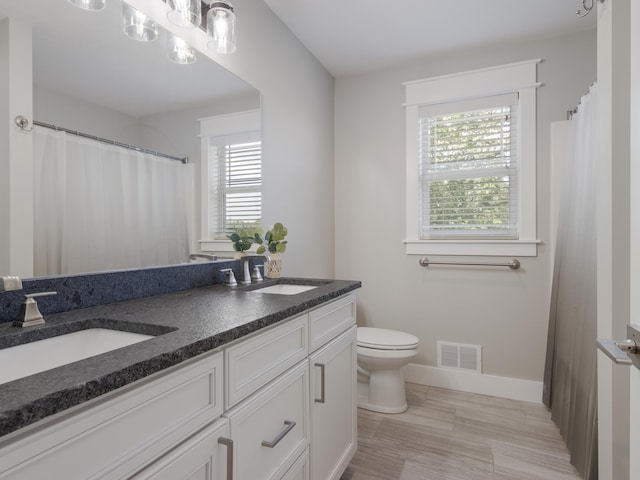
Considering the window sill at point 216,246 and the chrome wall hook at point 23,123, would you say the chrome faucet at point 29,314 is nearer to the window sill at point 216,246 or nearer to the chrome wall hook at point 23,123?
the chrome wall hook at point 23,123

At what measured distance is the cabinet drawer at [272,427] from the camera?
95cm

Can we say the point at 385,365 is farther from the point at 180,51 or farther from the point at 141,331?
the point at 180,51

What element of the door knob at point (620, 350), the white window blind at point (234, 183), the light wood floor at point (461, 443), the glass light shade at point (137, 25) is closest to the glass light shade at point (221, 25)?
the glass light shade at point (137, 25)

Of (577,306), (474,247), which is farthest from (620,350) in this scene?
(474,247)

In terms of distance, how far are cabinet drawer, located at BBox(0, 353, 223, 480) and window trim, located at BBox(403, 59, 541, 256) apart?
7.20 feet

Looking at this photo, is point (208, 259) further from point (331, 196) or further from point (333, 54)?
point (333, 54)

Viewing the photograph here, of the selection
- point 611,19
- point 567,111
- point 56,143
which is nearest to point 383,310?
point 567,111

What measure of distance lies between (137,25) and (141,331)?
1.13 metres

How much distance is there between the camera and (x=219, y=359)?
87cm

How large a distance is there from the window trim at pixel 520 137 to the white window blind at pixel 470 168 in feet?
0.16

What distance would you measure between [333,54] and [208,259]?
73.2 inches

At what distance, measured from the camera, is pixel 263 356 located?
106 centimetres

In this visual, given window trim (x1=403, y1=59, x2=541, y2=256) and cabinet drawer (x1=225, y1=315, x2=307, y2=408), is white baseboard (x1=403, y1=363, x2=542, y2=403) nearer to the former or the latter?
window trim (x1=403, y1=59, x2=541, y2=256)

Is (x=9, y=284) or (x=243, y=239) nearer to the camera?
(x=9, y=284)
